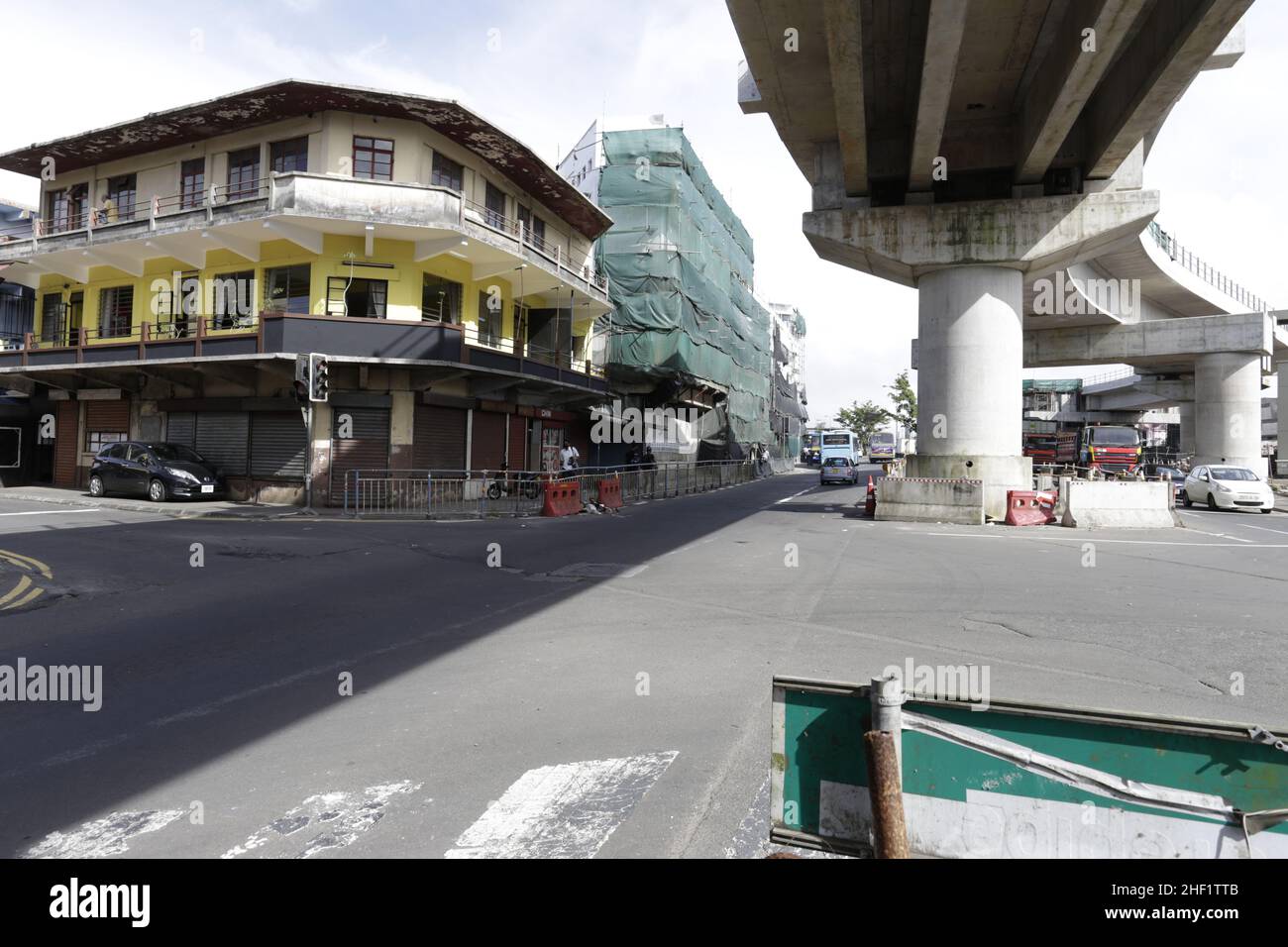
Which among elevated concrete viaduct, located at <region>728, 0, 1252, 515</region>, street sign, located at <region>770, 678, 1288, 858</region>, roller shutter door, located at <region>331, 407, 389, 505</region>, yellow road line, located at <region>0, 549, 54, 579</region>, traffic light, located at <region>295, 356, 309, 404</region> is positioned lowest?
yellow road line, located at <region>0, 549, 54, 579</region>

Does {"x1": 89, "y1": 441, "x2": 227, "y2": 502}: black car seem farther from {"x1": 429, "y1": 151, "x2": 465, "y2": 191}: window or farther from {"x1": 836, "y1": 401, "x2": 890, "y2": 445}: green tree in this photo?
{"x1": 836, "y1": 401, "x2": 890, "y2": 445}: green tree

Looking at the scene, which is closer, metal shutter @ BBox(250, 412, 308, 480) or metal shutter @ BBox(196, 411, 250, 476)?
metal shutter @ BBox(250, 412, 308, 480)

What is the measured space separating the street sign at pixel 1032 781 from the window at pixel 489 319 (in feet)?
76.4

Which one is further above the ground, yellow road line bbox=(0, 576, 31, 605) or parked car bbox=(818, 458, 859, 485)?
parked car bbox=(818, 458, 859, 485)

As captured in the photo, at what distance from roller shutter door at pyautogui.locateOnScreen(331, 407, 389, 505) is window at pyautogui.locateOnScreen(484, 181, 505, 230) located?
7.33 meters

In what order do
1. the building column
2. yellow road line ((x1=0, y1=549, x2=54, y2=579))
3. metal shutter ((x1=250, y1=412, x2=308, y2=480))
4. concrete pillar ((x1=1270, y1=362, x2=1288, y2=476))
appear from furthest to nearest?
1. concrete pillar ((x1=1270, y1=362, x2=1288, y2=476))
2. metal shutter ((x1=250, y1=412, x2=308, y2=480))
3. the building column
4. yellow road line ((x1=0, y1=549, x2=54, y2=579))

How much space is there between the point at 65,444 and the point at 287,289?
41.9 feet

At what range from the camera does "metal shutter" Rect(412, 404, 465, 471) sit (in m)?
22.5

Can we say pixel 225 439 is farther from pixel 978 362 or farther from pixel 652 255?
pixel 978 362

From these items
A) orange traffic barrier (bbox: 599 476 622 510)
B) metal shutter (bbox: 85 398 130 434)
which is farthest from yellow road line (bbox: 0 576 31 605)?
metal shutter (bbox: 85 398 130 434)

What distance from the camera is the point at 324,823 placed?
11.4ft

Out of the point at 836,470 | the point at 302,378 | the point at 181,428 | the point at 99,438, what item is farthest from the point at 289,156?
the point at 836,470

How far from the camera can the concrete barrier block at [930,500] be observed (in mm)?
17891

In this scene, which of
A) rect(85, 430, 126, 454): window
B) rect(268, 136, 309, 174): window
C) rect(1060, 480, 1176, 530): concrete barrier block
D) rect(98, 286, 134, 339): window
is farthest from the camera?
rect(85, 430, 126, 454): window
